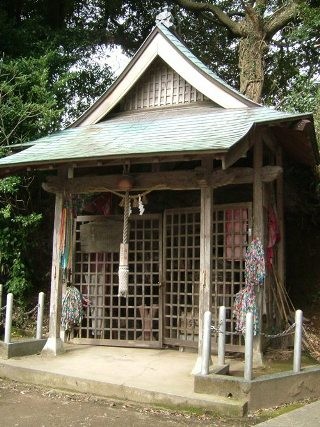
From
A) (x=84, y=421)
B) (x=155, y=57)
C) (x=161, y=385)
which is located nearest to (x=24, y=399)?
(x=84, y=421)

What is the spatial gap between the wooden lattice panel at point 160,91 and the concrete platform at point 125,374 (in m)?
4.58

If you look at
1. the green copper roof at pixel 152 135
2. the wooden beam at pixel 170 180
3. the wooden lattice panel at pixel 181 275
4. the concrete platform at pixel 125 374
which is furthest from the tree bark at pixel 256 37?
the concrete platform at pixel 125 374

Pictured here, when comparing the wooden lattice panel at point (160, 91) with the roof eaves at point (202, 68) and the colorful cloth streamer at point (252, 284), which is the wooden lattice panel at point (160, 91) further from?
the colorful cloth streamer at point (252, 284)

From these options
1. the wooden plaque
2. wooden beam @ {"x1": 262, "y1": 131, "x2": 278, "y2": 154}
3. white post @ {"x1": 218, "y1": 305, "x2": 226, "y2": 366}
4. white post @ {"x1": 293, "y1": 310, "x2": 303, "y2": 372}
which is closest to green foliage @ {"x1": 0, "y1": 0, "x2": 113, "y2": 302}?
the wooden plaque

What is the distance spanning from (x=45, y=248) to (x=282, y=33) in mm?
10157

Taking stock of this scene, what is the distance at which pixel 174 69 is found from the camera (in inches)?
337

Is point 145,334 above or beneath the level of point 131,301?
beneath

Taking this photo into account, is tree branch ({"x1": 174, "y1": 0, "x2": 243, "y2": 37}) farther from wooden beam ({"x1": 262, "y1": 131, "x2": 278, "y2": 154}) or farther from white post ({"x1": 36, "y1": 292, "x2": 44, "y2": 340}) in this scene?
white post ({"x1": 36, "y1": 292, "x2": 44, "y2": 340})

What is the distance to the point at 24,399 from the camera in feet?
19.4

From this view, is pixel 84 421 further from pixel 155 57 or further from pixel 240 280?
pixel 155 57

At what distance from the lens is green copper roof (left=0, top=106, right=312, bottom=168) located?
6.51 meters

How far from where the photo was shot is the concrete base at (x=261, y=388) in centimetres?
532

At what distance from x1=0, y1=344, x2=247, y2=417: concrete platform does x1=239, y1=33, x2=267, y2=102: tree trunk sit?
28.3 ft

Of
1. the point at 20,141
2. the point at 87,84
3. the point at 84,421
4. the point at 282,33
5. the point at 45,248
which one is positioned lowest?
the point at 84,421
